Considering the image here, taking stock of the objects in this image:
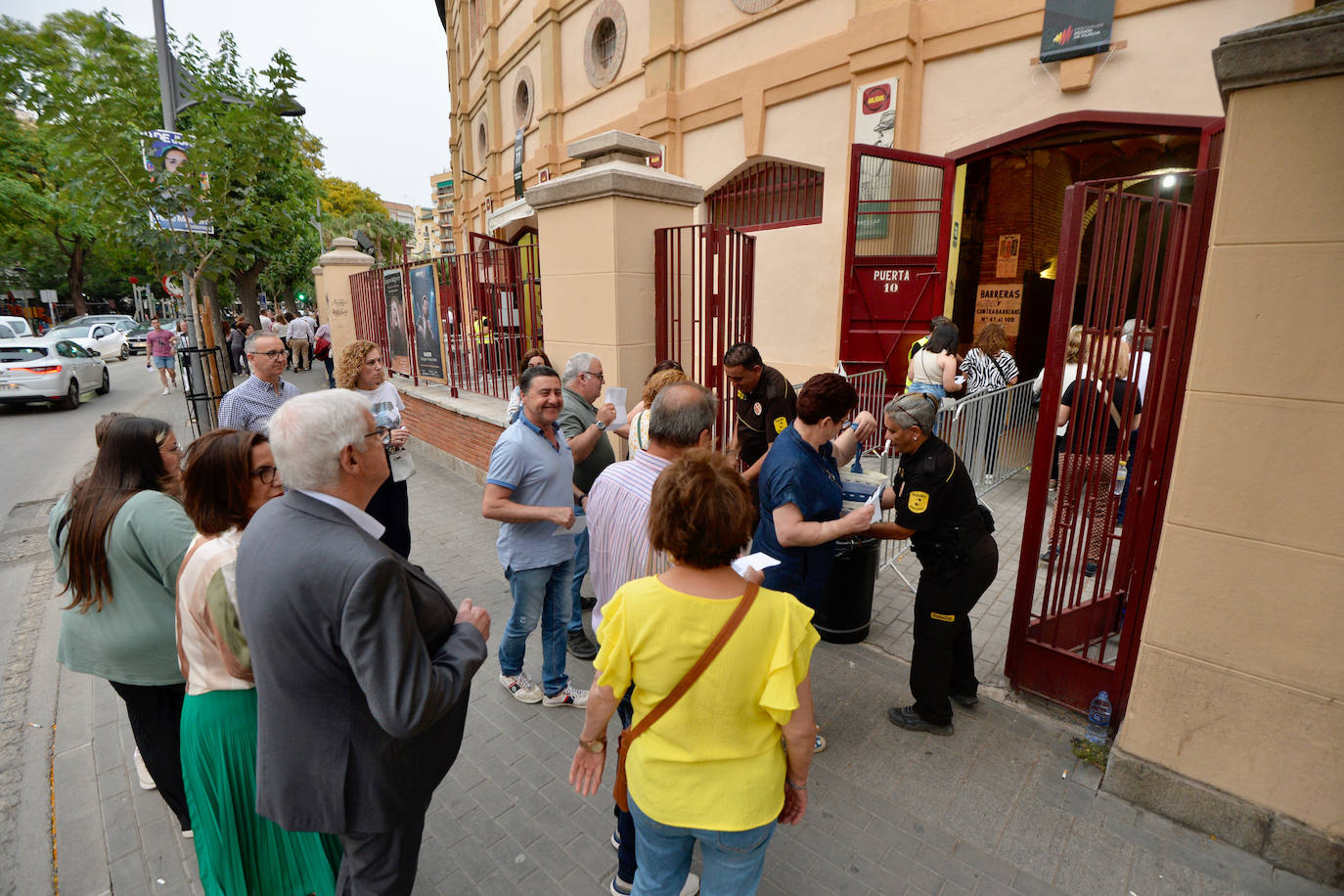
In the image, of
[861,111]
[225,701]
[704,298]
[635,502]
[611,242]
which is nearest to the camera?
[225,701]

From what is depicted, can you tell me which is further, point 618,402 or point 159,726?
point 618,402

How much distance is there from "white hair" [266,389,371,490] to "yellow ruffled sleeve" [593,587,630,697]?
783mm

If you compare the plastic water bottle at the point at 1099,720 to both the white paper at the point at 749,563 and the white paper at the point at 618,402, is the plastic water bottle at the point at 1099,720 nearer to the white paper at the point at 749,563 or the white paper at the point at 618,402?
the white paper at the point at 749,563

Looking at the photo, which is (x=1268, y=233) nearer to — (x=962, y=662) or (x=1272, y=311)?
(x=1272, y=311)

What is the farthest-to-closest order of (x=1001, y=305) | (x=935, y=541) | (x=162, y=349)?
(x=162, y=349) → (x=1001, y=305) → (x=935, y=541)

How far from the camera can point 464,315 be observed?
798 cm

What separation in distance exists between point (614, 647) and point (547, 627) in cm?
209

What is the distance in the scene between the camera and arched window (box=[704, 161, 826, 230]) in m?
10.1

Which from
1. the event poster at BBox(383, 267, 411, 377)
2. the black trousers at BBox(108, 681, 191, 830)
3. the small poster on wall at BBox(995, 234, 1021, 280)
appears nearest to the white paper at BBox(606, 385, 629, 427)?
the black trousers at BBox(108, 681, 191, 830)

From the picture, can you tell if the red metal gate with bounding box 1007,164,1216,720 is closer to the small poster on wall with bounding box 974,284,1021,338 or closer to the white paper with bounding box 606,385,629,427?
the white paper with bounding box 606,385,629,427

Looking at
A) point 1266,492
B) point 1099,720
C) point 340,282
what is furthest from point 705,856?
point 340,282

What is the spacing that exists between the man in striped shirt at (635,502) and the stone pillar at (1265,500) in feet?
6.39

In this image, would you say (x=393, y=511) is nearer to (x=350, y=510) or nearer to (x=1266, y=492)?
(x=350, y=510)

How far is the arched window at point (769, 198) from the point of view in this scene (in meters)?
10.1
